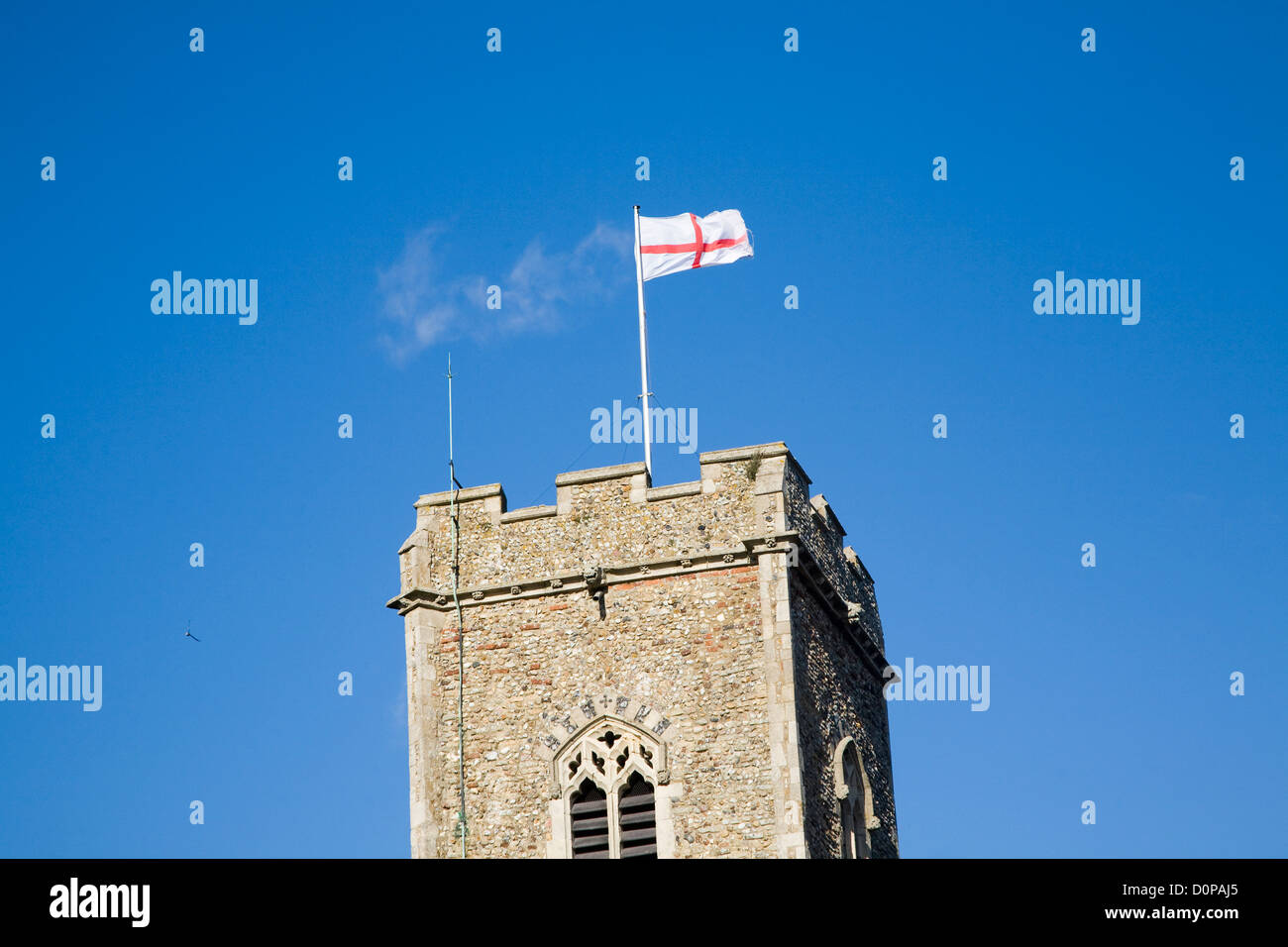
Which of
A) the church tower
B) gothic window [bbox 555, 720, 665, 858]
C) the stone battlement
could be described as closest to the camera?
the church tower

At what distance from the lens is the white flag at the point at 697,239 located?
37375 mm

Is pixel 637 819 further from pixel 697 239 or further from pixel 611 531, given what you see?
pixel 697 239

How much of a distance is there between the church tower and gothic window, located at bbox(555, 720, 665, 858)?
27 mm

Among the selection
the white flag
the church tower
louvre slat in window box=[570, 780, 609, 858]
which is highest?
the white flag

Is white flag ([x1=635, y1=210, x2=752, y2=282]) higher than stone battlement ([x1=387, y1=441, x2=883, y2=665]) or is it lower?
higher

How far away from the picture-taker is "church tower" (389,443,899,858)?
103ft

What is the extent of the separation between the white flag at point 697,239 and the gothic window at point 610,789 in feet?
28.7

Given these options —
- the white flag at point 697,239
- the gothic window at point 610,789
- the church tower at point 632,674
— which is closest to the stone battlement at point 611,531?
the church tower at point 632,674

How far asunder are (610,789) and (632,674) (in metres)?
1.62

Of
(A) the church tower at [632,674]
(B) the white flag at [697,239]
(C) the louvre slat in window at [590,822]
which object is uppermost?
(B) the white flag at [697,239]

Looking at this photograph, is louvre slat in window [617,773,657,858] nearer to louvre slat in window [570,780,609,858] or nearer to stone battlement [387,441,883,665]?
louvre slat in window [570,780,609,858]

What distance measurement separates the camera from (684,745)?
1243 inches

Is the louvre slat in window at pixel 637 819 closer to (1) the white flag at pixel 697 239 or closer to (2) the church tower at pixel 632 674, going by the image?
(2) the church tower at pixel 632 674

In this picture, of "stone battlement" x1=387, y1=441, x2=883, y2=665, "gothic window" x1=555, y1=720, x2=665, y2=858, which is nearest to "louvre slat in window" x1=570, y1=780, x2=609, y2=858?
"gothic window" x1=555, y1=720, x2=665, y2=858
